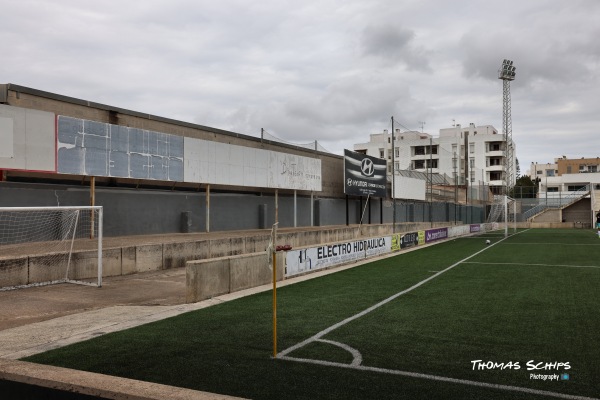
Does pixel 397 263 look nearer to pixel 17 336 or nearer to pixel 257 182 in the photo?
pixel 257 182

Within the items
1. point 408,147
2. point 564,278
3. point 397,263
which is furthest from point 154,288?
point 408,147

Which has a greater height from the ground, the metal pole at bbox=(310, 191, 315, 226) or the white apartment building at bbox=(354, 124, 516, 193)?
the white apartment building at bbox=(354, 124, 516, 193)

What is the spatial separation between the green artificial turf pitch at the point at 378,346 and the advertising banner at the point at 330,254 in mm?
2675

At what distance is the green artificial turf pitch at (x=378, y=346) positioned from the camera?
5902 mm

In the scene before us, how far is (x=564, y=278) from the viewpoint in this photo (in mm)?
15578

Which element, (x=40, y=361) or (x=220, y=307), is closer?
(x=40, y=361)

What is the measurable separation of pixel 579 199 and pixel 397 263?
63.1 metres

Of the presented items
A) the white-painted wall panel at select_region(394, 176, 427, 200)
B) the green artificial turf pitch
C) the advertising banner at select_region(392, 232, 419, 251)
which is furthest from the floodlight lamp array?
the green artificial turf pitch

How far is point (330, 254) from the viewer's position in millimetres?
18844

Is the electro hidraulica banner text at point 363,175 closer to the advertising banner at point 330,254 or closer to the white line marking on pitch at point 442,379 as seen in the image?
the advertising banner at point 330,254

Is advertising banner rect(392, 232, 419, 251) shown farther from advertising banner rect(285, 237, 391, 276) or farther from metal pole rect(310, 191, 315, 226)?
metal pole rect(310, 191, 315, 226)

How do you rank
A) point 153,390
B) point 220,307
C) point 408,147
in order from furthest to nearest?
point 408,147, point 220,307, point 153,390

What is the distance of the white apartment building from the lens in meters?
93.9

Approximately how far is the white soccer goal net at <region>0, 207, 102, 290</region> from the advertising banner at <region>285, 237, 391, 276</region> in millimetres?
5933
